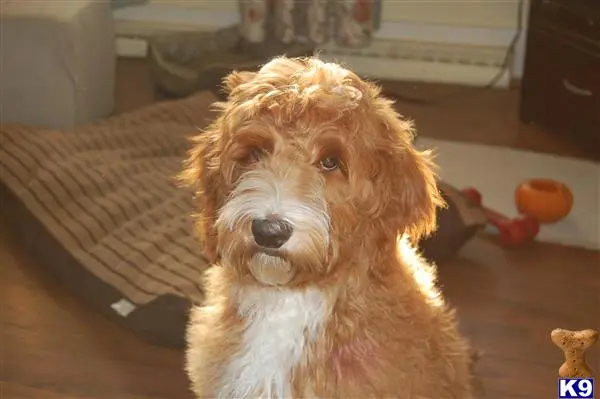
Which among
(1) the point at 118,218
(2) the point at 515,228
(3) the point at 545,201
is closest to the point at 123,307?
(1) the point at 118,218

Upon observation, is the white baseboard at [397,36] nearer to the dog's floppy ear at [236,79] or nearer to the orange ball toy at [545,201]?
the orange ball toy at [545,201]

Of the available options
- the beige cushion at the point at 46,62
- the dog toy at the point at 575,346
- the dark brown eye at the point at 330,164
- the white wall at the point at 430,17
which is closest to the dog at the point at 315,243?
the dark brown eye at the point at 330,164

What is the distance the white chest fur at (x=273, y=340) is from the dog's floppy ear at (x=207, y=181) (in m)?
0.13

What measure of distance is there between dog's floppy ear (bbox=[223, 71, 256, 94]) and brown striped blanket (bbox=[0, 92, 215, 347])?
92 cm

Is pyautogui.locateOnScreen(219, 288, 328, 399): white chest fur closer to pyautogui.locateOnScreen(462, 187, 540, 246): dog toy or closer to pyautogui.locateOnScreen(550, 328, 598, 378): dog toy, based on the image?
pyautogui.locateOnScreen(550, 328, 598, 378): dog toy

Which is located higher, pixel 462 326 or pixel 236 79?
pixel 236 79

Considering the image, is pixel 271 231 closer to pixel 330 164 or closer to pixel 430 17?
pixel 330 164

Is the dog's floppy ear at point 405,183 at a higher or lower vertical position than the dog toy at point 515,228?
higher

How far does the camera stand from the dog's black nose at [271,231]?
1.44 metres

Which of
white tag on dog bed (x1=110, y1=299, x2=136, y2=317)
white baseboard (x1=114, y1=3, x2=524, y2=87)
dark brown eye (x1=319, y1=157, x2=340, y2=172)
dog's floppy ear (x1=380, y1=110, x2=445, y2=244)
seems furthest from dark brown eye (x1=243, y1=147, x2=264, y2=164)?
white baseboard (x1=114, y1=3, x2=524, y2=87)

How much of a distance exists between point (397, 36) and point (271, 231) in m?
3.49

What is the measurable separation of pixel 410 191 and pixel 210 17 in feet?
11.1

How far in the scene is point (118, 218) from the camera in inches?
114

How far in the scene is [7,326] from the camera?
2615 mm
